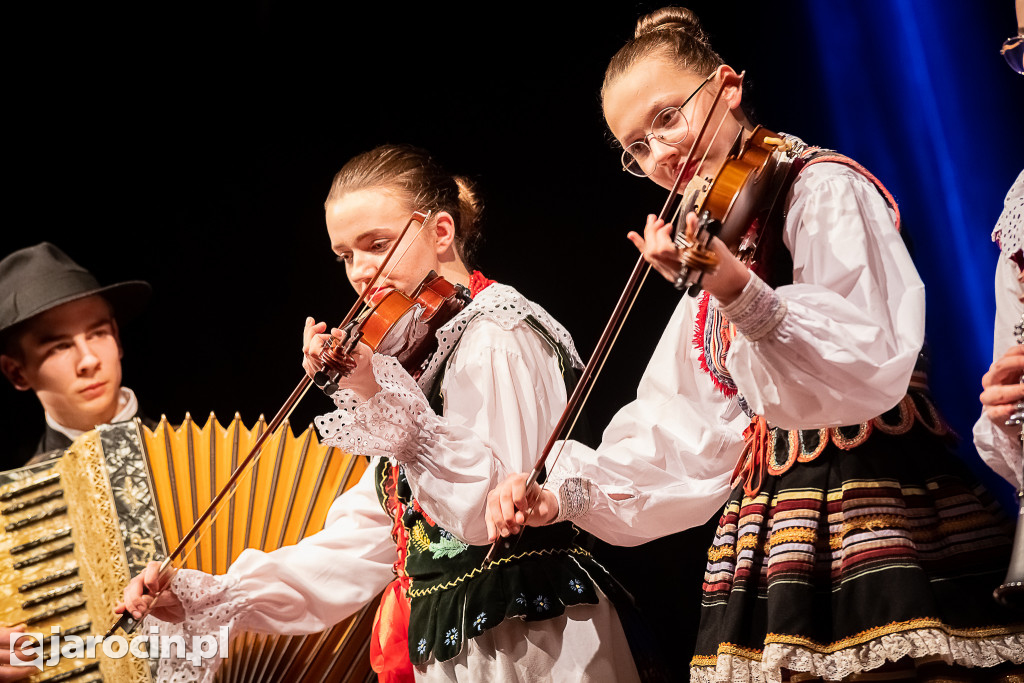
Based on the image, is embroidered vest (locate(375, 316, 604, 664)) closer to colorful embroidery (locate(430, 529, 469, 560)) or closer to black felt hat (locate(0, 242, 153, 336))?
colorful embroidery (locate(430, 529, 469, 560))

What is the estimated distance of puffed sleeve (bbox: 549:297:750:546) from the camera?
1.87 m

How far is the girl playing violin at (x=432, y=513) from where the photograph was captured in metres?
1.88

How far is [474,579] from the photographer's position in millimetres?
1993

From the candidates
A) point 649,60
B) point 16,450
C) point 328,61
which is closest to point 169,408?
point 16,450

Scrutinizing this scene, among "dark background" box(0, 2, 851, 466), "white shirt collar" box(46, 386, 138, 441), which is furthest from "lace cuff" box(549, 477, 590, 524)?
"white shirt collar" box(46, 386, 138, 441)

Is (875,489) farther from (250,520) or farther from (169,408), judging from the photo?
(169,408)

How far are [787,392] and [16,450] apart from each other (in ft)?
9.97

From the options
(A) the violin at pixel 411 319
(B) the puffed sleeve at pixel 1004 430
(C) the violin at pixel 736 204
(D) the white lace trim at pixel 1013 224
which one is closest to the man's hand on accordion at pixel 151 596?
(A) the violin at pixel 411 319

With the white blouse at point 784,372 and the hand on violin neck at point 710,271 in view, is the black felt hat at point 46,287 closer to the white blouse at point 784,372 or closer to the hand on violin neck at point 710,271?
the white blouse at point 784,372

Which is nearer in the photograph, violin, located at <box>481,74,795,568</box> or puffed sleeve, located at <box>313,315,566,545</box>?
violin, located at <box>481,74,795,568</box>

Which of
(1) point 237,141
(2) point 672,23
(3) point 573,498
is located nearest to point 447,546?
(3) point 573,498

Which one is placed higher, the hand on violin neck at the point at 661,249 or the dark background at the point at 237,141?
the dark background at the point at 237,141

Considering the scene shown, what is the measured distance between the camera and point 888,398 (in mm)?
1439

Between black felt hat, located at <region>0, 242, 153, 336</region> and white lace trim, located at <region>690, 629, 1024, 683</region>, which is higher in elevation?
black felt hat, located at <region>0, 242, 153, 336</region>
